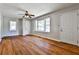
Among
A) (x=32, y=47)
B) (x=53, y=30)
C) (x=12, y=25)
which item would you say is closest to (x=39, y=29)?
(x=53, y=30)

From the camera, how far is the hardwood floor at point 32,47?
1.96 meters

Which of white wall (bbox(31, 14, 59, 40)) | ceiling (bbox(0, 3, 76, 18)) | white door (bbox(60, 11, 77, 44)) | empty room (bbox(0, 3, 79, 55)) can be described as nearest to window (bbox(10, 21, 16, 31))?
empty room (bbox(0, 3, 79, 55))

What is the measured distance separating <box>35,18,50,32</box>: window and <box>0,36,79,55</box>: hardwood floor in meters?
0.24

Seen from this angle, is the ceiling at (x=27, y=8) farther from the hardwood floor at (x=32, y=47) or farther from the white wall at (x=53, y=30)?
the hardwood floor at (x=32, y=47)

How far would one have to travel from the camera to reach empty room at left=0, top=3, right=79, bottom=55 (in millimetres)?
1978

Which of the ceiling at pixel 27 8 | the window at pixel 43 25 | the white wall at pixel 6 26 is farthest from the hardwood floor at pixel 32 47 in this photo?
the ceiling at pixel 27 8

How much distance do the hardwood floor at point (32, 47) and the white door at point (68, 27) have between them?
14cm

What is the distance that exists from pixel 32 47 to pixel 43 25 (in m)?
0.52

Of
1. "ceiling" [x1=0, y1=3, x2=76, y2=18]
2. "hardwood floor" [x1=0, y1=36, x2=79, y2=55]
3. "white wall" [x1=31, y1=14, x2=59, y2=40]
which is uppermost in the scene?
"ceiling" [x1=0, y1=3, x2=76, y2=18]

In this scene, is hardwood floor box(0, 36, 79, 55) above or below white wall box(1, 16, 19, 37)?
below

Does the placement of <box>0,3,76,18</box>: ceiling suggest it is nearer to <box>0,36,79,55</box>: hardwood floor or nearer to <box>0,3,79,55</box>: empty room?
<box>0,3,79,55</box>: empty room

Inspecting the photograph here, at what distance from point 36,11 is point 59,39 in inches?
29.7

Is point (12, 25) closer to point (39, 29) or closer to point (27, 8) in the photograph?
point (27, 8)

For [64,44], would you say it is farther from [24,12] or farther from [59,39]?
[24,12]
